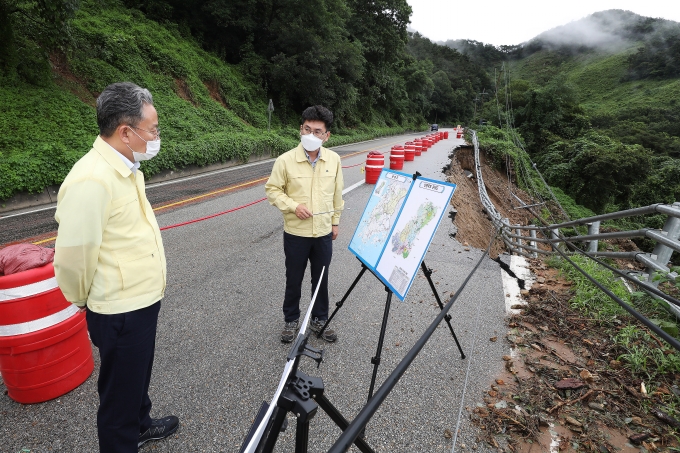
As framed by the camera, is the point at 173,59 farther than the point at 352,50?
No

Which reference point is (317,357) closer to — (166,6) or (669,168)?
(166,6)

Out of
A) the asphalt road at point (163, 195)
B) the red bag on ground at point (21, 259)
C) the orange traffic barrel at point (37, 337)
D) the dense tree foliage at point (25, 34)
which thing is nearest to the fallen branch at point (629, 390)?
the orange traffic barrel at point (37, 337)

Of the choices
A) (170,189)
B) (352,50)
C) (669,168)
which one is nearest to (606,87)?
(669,168)

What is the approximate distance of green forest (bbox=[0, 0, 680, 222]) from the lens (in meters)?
11.0

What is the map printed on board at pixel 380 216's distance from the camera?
3.05 meters

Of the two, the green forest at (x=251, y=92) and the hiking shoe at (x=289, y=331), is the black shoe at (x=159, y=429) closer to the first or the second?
the hiking shoe at (x=289, y=331)

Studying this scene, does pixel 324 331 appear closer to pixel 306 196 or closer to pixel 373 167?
pixel 306 196

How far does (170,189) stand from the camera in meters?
10.4

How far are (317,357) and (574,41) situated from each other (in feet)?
590

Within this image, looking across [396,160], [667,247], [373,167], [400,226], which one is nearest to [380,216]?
[400,226]

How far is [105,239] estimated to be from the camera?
1.79 meters

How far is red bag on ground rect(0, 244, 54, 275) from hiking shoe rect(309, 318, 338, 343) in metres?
2.20

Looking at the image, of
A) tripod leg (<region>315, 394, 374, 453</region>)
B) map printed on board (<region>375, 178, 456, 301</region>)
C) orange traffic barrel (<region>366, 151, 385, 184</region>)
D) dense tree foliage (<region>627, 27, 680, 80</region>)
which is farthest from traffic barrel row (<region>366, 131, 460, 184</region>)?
dense tree foliage (<region>627, 27, 680, 80</region>)

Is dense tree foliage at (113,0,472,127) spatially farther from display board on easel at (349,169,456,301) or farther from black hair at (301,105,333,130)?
display board on easel at (349,169,456,301)
